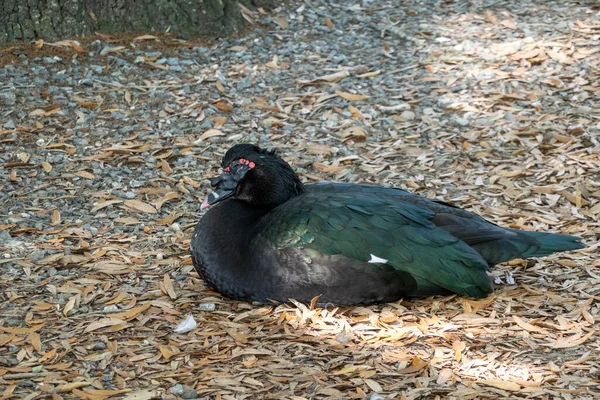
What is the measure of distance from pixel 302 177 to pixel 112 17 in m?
2.49

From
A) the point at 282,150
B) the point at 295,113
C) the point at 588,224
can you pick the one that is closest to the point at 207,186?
the point at 282,150

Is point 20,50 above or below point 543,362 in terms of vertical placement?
above

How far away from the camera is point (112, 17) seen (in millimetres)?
7500

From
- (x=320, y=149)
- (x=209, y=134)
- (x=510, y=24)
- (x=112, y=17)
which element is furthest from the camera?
(x=510, y=24)

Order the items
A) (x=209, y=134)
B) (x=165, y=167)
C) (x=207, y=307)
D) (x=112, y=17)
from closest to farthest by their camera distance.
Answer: (x=207, y=307) < (x=165, y=167) < (x=209, y=134) < (x=112, y=17)

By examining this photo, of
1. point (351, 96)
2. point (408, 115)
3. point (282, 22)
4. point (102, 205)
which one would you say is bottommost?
point (102, 205)

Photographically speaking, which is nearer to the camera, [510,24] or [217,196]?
[217,196]

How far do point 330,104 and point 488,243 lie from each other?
2.65 metres

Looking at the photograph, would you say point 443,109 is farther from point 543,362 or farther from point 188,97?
point 543,362

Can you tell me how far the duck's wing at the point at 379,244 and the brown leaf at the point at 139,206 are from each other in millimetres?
1259

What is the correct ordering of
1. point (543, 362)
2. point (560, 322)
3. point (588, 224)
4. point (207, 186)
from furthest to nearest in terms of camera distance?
point (207, 186), point (588, 224), point (560, 322), point (543, 362)

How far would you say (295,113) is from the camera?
23.0 ft

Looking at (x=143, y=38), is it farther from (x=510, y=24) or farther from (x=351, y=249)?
(x=351, y=249)

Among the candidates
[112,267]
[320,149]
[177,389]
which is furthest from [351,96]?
[177,389]
